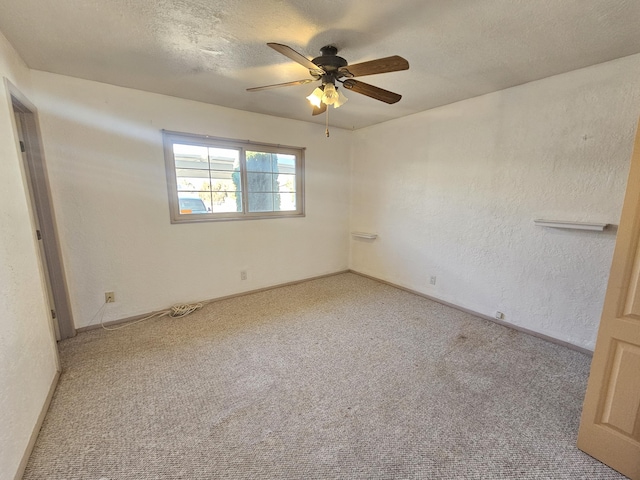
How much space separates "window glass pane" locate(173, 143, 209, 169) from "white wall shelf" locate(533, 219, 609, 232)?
3483 millimetres

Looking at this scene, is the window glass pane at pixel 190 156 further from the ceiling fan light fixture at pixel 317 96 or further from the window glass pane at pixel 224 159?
the ceiling fan light fixture at pixel 317 96

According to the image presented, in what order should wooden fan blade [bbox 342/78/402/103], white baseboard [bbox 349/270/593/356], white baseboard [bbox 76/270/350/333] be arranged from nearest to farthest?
wooden fan blade [bbox 342/78/402/103] → white baseboard [bbox 349/270/593/356] → white baseboard [bbox 76/270/350/333]

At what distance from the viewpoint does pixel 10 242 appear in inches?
57.2

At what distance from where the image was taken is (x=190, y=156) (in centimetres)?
303

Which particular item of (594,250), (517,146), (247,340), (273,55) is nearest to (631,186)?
(594,250)

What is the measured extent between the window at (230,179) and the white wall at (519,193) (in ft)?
4.74

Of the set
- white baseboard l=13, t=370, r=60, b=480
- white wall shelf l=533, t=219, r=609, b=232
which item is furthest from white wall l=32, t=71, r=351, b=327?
white wall shelf l=533, t=219, r=609, b=232

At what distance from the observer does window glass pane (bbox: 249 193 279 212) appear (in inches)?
139

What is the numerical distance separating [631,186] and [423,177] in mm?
2252

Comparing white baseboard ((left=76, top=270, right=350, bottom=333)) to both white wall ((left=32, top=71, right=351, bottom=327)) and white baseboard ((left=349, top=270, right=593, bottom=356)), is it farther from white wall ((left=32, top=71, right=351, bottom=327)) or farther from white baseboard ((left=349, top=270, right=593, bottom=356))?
white baseboard ((left=349, top=270, right=593, bottom=356))

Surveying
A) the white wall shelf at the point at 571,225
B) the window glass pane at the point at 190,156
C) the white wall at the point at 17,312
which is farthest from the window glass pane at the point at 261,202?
the white wall shelf at the point at 571,225

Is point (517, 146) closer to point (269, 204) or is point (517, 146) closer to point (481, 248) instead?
point (481, 248)

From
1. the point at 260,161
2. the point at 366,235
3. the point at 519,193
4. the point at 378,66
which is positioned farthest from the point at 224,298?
the point at 519,193

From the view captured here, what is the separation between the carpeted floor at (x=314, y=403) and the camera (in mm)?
1336
